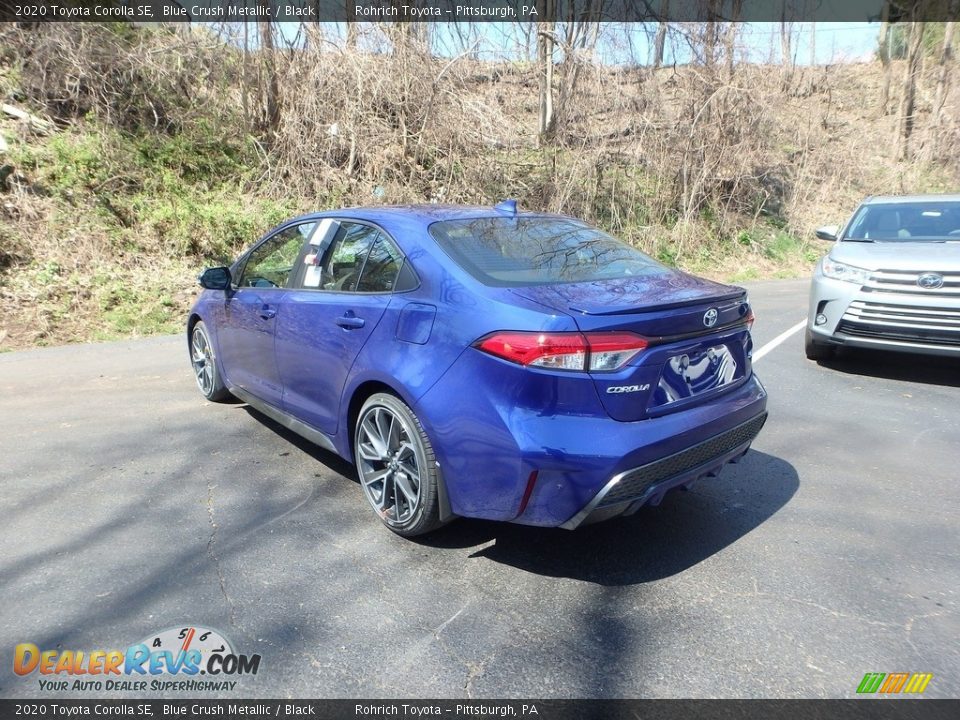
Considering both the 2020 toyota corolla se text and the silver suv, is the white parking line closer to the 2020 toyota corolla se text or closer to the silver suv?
the silver suv

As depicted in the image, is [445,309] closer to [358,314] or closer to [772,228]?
[358,314]

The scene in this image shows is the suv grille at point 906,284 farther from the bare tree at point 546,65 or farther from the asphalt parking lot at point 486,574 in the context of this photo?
the bare tree at point 546,65

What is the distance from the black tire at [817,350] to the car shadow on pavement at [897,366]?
7 centimetres

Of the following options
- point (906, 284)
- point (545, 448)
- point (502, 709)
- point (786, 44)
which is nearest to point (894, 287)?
point (906, 284)

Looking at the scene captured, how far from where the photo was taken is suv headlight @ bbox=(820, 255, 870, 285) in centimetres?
615

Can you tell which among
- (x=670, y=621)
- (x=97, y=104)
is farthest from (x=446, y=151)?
(x=670, y=621)

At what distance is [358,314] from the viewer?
11.4ft

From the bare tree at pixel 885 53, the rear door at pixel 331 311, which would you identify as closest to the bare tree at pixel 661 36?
the rear door at pixel 331 311

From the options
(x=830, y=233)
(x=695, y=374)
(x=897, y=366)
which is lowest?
(x=897, y=366)

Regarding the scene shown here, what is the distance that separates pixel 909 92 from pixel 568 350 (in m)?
27.1

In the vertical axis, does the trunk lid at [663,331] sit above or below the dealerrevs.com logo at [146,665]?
above

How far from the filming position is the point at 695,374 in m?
3.09

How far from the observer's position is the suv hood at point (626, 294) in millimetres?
2881

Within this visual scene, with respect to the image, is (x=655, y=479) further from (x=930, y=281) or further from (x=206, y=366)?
(x=930, y=281)
